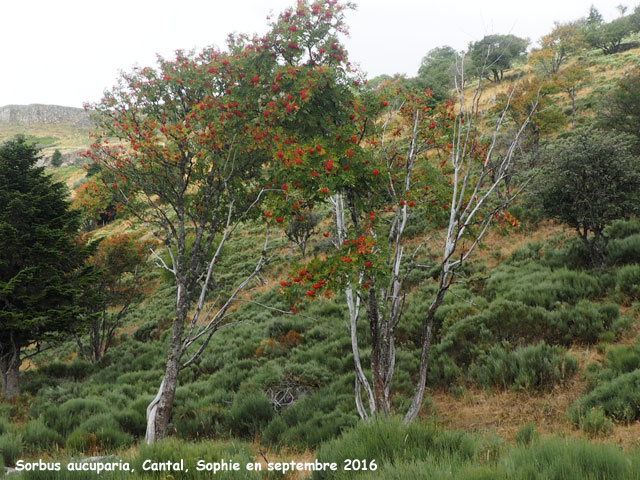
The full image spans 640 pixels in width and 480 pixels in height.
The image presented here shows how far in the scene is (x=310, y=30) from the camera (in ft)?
19.0

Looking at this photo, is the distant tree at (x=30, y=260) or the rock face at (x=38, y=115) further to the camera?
the rock face at (x=38, y=115)

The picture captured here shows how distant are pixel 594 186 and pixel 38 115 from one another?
185 meters

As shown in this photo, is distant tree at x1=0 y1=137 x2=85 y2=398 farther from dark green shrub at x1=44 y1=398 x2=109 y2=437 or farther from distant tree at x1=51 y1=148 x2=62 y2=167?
distant tree at x1=51 y1=148 x2=62 y2=167

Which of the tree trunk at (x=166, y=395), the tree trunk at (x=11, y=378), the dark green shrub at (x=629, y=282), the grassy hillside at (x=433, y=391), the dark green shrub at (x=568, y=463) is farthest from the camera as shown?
the tree trunk at (x=11, y=378)

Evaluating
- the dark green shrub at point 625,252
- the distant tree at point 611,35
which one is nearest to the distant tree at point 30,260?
the dark green shrub at point 625,252

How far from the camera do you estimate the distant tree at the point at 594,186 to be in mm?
9820

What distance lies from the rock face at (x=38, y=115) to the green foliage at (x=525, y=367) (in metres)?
165

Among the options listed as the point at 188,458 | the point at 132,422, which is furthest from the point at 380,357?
the point at 132,422

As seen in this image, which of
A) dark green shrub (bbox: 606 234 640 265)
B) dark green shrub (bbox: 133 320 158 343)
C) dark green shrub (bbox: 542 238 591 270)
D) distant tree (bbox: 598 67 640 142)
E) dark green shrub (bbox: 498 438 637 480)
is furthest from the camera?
dark green shrub (bbox: 133 320 158 343)

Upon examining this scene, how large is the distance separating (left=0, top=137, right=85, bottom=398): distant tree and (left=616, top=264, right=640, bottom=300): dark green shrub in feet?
49.8

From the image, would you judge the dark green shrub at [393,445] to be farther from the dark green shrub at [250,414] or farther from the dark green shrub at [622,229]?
the dark green shrub at [622,229]

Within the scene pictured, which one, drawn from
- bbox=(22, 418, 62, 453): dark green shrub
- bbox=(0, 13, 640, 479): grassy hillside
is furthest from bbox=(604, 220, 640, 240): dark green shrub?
bbox=(22, 418, 62, 453): dark green shrub

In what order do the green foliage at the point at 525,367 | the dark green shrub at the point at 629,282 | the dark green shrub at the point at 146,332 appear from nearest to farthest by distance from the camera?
the green foliage at the point at 525,367, the dark green shrub at the point at 629,282, the dark green shrub at the point at 146,332

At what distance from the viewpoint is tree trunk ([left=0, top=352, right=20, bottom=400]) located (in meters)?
10.5
